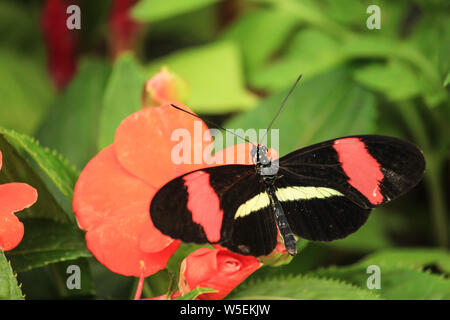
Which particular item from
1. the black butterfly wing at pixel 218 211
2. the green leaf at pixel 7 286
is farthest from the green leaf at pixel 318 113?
the green leaf at pixel 7 286

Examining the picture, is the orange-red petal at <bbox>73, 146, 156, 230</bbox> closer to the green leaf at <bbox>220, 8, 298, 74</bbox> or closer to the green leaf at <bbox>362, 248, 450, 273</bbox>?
the green leaf at <bbox>362, 248, 450, 273</bbox>

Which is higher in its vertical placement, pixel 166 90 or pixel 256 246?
pixel 166 90

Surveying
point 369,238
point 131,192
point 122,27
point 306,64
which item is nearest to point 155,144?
point 131,192

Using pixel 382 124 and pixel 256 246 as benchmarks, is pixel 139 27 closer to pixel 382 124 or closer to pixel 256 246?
pixel 382 124

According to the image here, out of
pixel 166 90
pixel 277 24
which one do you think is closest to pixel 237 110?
pixel 277 24

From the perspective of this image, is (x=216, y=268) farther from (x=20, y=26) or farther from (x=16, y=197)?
(x=20, y=26)

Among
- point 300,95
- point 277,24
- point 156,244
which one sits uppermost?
point 277,24
